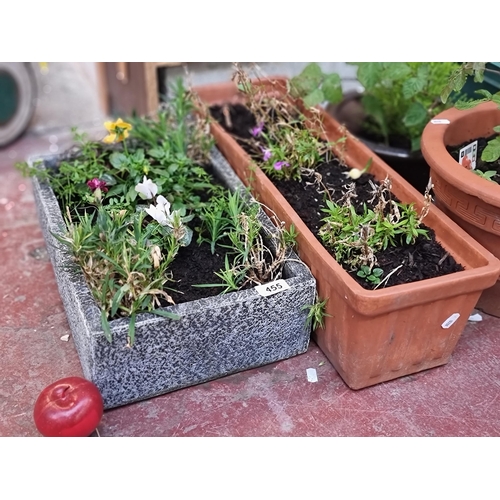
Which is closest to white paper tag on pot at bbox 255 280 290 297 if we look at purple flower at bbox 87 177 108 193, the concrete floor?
the concrete floor

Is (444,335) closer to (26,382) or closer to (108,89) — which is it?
(26,382)

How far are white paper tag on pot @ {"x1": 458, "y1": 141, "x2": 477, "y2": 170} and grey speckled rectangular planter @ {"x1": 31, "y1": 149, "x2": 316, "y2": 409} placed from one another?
75 cm

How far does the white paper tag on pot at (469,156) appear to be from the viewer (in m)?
2.25

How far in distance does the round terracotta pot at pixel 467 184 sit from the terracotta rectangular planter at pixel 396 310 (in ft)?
0.28

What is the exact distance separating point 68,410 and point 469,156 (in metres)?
1.63

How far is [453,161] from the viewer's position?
6.99 feet

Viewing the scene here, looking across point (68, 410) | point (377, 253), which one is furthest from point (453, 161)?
point (68, 410)

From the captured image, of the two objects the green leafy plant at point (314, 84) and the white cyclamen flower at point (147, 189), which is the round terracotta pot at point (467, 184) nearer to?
the green leafy plant at point (314, 84)

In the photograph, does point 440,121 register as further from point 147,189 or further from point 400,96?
point 147,189

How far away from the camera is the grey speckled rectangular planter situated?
179cm

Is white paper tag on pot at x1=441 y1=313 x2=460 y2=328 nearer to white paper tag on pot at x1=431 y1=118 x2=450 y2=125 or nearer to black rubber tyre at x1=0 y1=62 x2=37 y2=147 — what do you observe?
white paper tag on pot at x1=431 y1=118 x2=450 y2=125

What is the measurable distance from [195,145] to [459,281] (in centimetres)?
135

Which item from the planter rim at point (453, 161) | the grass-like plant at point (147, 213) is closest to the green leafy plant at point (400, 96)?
the planter rim at point (453, 161)

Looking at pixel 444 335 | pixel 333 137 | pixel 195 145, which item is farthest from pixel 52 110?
pixel 444 335
